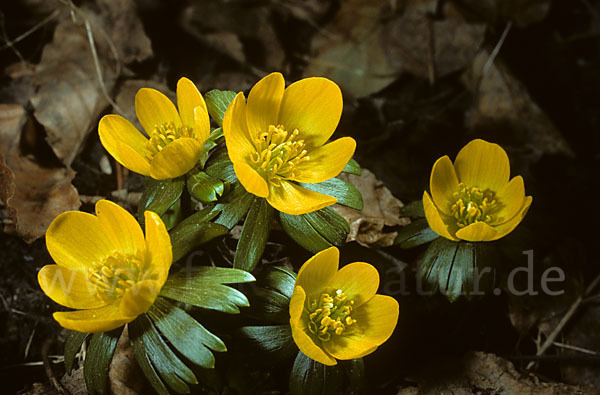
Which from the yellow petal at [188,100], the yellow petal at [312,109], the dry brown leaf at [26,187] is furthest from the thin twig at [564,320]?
the dry brown leaf at [26,187]

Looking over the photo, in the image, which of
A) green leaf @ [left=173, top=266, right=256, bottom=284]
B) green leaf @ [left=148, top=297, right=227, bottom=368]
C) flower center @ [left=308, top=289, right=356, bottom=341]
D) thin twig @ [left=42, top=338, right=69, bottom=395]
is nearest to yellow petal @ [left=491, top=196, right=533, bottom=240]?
flower center @ [left=308, top=289, right=356, bottom=341]

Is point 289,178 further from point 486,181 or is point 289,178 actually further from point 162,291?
point 486,181

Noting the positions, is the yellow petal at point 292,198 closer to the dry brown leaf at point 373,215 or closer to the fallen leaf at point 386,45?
the dry brown leaf at point 373,215

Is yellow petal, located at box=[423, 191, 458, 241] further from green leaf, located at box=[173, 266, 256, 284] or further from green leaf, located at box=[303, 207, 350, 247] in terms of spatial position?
green leaf, located at box=[173, 266, 256, 284]

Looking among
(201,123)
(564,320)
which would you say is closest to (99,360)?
(201,123)

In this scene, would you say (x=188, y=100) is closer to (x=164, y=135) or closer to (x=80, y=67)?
(x=164, y=135)

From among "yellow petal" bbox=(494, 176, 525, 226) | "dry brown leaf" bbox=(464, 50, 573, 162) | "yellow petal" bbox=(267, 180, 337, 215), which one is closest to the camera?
"yellow petal" bbox=(267, 180, 337, 215)

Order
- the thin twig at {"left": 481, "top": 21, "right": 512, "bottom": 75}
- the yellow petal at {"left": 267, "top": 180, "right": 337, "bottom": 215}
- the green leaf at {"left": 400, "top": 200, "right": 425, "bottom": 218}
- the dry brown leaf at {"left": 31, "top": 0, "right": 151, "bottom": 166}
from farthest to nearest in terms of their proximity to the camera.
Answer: the thin twig at {"left": 481, "top": 21, "right": 512, "bottom": 75} → the dry brown leaf at {"left": 31, "top": 0, "right": 151, "bottom": 166} → the green leaf at {"left": 400, "top": 200, "right": 425, "bottom": 218} → the yellow petal at {"left": 267, "top": 180, "right": 337, "bottom": 215}
